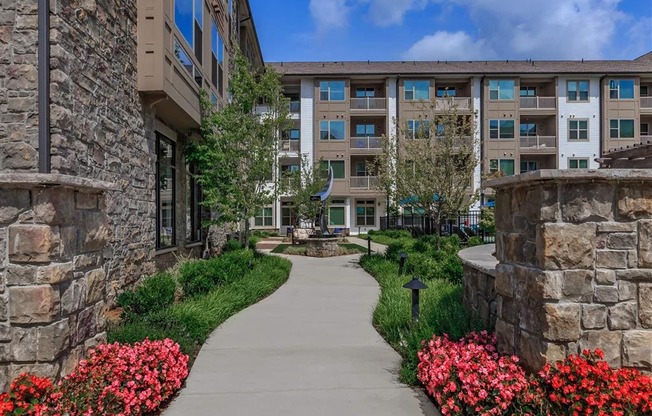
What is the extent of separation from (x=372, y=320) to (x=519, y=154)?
32141 mm

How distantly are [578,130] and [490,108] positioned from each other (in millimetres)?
8030

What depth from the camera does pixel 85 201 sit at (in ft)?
12.5

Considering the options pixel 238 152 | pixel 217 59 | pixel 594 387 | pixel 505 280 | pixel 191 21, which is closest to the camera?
pixel 594 387

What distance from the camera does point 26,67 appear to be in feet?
19.7

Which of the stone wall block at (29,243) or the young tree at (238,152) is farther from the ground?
the young tree at (238,152)

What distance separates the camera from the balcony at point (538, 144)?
34.2 metres

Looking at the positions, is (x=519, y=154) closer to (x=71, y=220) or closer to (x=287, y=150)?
(x=287, y=150)

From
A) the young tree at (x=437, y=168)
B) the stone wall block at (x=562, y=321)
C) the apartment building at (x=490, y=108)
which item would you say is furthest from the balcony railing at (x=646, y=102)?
the stone wall block at (x=562, y=321)

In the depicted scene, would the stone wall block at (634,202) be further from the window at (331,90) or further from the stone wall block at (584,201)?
the window at (331,90)

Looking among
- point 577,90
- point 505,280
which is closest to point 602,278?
point 505,280

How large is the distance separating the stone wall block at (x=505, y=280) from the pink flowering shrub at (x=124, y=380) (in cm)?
341

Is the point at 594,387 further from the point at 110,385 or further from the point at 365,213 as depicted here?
the point at 365,213

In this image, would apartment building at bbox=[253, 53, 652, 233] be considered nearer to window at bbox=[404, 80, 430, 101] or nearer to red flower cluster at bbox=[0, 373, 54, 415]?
window at bbox=[404, 80, 430, 101]

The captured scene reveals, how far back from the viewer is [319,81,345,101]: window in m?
34.3
